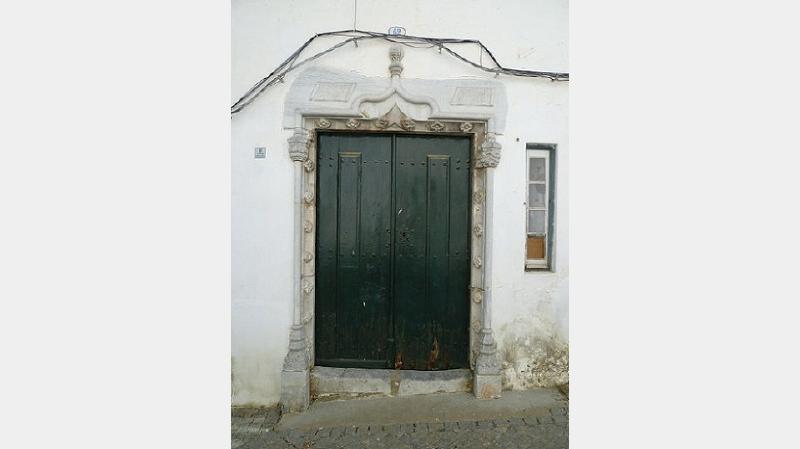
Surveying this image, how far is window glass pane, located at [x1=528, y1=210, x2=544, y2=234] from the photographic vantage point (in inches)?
124

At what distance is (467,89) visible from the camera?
2947 millimetres

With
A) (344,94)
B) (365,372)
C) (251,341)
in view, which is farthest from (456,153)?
(251,341)

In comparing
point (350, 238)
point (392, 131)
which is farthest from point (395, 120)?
point (350, 238)

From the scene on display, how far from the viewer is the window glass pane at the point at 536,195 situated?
3135mm

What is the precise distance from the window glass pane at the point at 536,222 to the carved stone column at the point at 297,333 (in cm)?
211

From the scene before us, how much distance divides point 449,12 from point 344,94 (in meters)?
1.18

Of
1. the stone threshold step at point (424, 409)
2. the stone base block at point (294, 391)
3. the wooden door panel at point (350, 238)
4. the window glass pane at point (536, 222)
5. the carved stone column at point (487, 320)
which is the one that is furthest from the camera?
the window glass pane at point (536, 222)

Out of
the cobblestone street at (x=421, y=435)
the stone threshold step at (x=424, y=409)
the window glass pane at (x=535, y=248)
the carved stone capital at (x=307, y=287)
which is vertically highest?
the window glass pane at (x=535, y=248)

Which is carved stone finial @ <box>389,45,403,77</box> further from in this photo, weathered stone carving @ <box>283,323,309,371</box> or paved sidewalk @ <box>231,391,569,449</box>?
paved sidewalk @ <box>231,391,569,449</box>

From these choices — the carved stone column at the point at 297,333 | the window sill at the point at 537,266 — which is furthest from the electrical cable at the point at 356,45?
the window sill at the point at 537,266

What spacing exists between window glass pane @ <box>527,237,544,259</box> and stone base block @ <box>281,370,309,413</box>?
7.60 feet

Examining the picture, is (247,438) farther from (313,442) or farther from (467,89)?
(467,89)

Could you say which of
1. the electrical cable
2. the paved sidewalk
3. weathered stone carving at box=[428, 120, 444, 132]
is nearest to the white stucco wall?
the electrical cable

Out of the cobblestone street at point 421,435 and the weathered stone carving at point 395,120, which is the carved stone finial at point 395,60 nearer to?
the weathered stone carving at point 395,120
